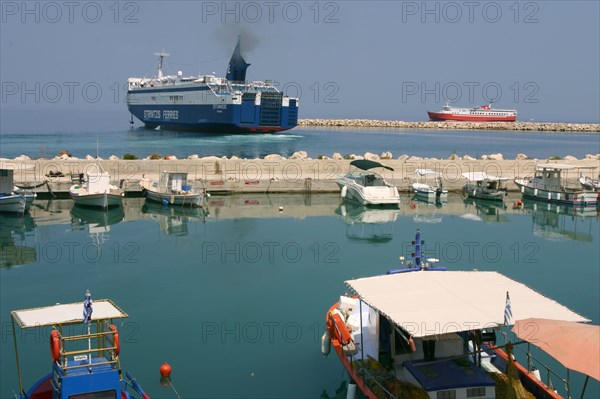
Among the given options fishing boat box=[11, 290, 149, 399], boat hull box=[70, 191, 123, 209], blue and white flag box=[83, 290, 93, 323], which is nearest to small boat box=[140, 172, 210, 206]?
boat hull box=[70, 191, 123, 209]

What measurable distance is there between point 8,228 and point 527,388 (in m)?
21.9

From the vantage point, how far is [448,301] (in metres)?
9.76

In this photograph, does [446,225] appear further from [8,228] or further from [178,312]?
[8,228]

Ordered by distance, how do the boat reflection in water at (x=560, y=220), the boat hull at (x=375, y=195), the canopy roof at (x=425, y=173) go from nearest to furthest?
1. the boat reflection in water at (x=560, y=220)
2. the boat hull at (x=375, y=195)
3. the canopy roof at (x=425, y=173)

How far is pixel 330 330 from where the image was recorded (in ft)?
40.7

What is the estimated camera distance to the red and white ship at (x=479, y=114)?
145750 mm

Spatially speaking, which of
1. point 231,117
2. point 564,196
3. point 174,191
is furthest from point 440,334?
point 231,117

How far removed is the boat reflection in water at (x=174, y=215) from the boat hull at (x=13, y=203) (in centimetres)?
492

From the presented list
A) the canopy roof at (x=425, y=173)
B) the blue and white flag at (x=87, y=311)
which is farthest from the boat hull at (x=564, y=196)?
the blue and white flag at (x=87, y=311)

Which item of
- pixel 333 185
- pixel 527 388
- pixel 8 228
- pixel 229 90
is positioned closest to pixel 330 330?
pixel 527 388

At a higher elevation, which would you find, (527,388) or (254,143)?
(254,143)

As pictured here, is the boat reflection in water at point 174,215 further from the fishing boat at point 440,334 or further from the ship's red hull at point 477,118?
the ship's red hull at point 477,118

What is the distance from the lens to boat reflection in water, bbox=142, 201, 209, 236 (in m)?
26.6

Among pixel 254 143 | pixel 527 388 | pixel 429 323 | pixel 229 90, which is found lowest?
pixel 527 388
